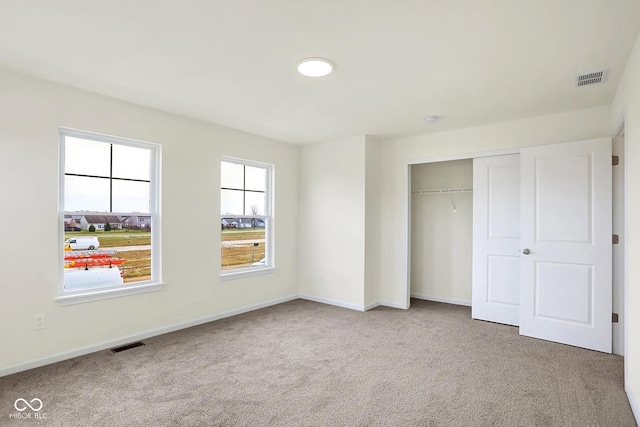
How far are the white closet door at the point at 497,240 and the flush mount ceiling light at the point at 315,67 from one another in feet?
8.83

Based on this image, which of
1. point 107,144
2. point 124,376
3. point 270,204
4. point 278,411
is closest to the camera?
point 278,411

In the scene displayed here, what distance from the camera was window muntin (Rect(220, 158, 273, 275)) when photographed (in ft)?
15.6

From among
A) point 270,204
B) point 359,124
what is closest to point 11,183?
point 270,204

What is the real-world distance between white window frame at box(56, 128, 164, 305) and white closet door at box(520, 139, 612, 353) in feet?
13.5

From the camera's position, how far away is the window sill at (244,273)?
15.2 feet

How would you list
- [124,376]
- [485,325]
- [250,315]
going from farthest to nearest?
[250,315], [485,325], [124,376]

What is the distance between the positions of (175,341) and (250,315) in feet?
3.83

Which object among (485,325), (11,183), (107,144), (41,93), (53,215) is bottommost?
(485,325)

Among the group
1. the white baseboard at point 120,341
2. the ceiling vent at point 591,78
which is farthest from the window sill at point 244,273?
the ceiling vent at point 591,78

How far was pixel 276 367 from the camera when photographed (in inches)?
119

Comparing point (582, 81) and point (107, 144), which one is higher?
point (582, 81)

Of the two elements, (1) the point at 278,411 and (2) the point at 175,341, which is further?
(2) the point at 175,341

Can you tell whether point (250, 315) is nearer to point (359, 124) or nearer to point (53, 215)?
point (53, 215)

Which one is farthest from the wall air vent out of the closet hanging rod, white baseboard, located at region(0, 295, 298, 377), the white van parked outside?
the closet hanging rod
